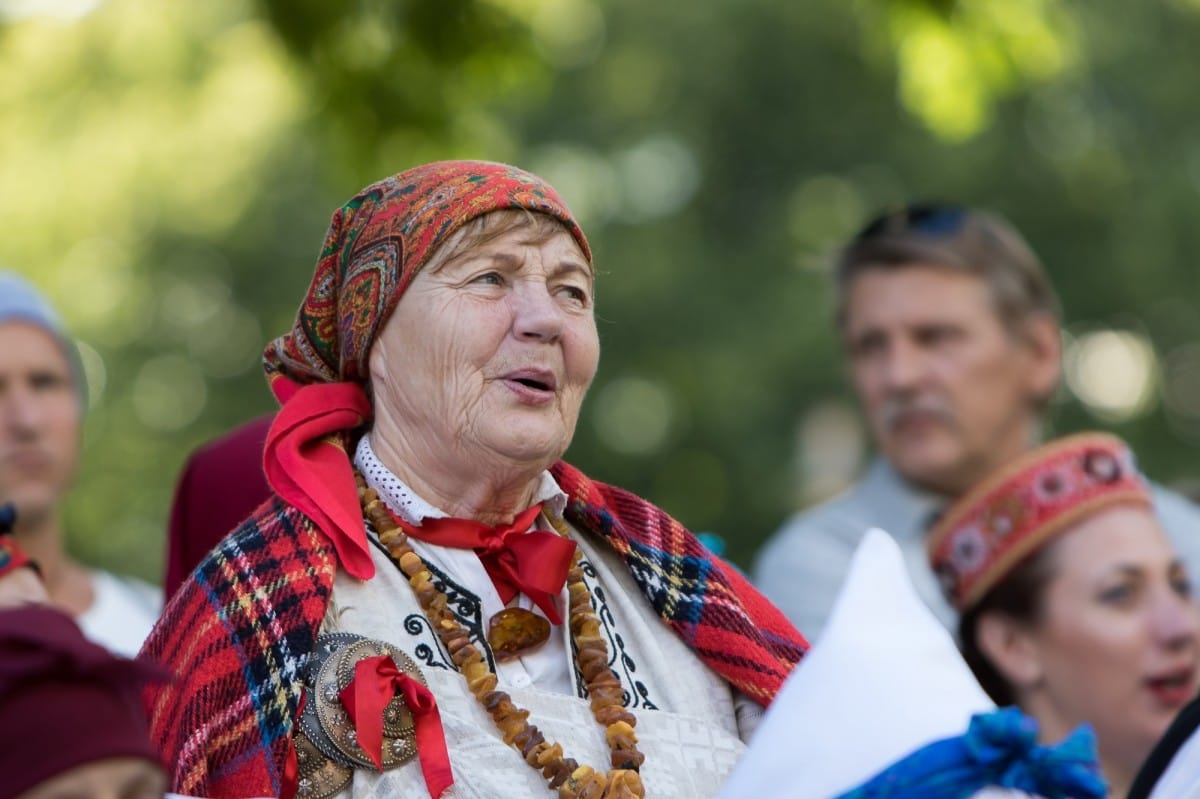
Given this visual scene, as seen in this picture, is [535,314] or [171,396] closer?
[535,314]

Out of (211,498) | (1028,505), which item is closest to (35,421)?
(211,498)

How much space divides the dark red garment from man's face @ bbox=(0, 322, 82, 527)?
1.74ft

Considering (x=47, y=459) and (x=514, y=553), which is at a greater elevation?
(x=47, y=459)

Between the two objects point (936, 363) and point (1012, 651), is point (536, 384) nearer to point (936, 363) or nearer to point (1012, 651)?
point (1012, 651)

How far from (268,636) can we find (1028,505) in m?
2.37

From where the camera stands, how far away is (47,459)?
4.88 m

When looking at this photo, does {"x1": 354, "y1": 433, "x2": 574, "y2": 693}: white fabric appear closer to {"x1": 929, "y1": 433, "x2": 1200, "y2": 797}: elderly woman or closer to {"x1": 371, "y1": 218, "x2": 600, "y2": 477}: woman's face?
{"x1": 371, "y1": 218, "x2": 600, "y2": 477}: woman's face

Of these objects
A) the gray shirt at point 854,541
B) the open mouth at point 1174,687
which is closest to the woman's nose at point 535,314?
the gray shirt at point 854,541

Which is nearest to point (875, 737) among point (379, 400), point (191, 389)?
point (379, 400)

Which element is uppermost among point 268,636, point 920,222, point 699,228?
point 699,228

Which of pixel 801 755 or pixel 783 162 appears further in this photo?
pixel 783 162

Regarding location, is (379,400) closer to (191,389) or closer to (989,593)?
(989,593)

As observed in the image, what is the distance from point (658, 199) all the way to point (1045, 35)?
1167 centimetres

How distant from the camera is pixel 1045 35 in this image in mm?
6660
